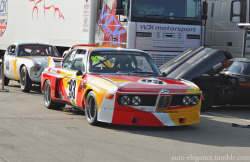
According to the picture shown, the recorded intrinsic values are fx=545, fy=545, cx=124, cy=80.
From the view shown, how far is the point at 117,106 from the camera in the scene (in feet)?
30.3

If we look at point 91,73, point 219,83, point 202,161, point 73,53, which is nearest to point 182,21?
point 219,83

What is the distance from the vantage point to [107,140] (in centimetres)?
836

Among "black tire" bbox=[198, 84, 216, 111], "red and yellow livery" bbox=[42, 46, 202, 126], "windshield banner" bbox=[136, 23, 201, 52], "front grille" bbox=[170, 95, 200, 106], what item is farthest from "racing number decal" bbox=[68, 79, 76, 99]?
"windshield banner" bbox=[136, 23, 201, 52]

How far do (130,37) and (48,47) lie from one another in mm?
3336

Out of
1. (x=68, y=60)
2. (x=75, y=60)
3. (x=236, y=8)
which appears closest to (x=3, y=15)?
(x=236, y=8)

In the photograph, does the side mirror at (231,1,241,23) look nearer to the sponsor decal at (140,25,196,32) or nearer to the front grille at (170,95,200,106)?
the sponsor decal at (140,25,196,32)

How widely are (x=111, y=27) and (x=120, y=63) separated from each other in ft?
21.2

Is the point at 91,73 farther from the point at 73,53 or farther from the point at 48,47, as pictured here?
the point at 48,47

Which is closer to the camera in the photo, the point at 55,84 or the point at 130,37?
→ the point at 55,84

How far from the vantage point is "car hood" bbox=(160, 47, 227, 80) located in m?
13.5

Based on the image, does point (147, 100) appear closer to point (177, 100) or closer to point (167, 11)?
point (177, 100)

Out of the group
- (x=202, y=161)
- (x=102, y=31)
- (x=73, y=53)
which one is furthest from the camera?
(x=102, y=31)

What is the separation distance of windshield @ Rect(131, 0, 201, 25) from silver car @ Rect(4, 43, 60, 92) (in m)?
3.18

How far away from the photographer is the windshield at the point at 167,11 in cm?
1627
